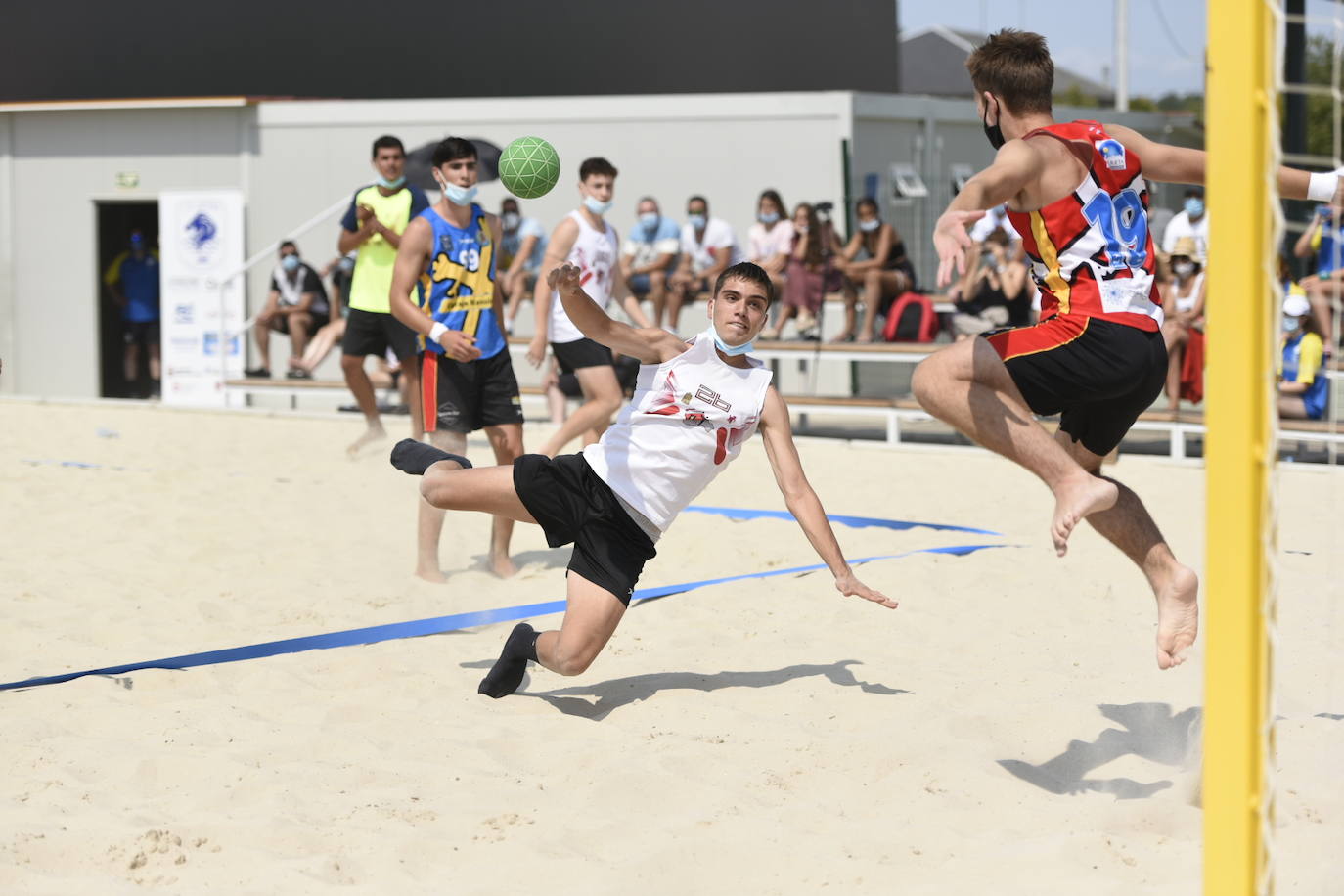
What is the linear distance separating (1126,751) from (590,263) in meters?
4.51

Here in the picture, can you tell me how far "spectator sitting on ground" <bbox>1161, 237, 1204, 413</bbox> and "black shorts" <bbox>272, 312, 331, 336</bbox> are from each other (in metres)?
8.94

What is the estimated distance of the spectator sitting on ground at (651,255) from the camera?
565 inches

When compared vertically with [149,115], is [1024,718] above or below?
below

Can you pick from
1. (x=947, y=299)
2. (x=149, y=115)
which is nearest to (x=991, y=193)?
(x=947, y=299)

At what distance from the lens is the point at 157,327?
63.9 ft

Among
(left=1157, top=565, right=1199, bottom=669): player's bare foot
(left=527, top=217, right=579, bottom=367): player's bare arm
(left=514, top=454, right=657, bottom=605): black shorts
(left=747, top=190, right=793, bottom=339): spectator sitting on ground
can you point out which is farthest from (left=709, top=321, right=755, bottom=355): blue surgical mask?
(left=747, top=190, right=793, bottom=339): spectator sitting on ground

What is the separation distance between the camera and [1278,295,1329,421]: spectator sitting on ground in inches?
403

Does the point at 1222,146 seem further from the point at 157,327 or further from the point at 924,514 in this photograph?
the point at 157,327

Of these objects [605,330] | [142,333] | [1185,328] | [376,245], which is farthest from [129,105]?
[605,330]

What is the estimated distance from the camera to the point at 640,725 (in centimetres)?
452

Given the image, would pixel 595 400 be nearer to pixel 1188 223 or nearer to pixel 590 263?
pixel 590 263

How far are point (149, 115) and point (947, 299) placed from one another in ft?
34.5

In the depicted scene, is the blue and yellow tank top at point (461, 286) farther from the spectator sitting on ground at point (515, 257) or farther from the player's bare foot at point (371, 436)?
the spectator sitting on ground at point (515, 257)

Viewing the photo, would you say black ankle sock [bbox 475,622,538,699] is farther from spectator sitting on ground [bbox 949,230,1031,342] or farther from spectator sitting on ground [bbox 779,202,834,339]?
spectator sitting on ground [bbox 779,202,834,339]
